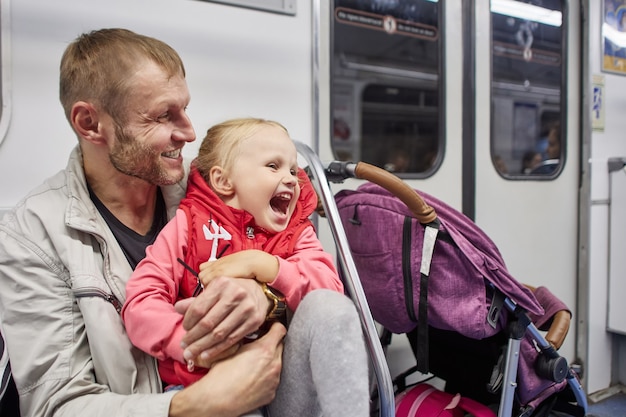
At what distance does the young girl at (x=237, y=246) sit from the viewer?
44.1 inches

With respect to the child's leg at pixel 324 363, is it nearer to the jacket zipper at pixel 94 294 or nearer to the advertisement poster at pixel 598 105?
the jacket zipper at pixel 94 294

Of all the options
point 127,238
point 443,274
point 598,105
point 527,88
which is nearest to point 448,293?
point 443,274

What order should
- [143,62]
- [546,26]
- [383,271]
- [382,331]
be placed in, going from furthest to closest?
1. [546,26]
2. [382,331]
3. [383,271]
4. [143,62]

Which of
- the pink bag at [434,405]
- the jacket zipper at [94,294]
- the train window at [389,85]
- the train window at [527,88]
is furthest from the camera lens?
the train window at [527,88]

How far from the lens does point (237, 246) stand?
129 cm

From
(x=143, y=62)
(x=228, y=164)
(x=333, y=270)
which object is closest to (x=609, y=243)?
(x=333, y=270)

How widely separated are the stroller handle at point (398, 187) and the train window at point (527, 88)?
1.31 meters

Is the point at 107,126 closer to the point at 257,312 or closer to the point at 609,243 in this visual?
the point at 257,312

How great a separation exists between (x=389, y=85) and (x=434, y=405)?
4.90 feet

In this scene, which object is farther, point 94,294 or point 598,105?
point 598,105

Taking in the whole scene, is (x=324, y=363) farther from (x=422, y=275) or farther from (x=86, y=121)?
(x=86, y=121)

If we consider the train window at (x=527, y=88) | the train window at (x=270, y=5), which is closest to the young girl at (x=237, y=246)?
the train window at (x=270, y=5)

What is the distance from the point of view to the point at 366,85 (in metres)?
2.35

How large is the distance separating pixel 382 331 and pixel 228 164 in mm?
1245
